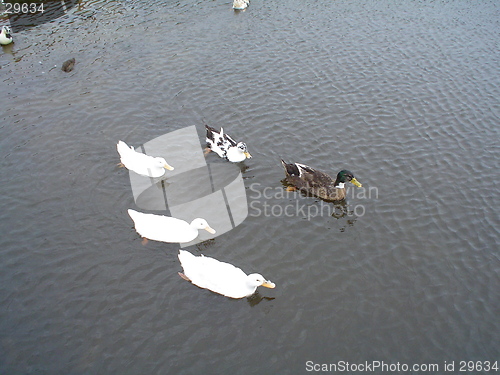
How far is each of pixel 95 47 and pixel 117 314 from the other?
14640mm

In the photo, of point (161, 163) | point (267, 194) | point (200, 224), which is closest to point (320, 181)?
point (267, 194)

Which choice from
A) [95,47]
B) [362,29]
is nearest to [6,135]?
[95,47]

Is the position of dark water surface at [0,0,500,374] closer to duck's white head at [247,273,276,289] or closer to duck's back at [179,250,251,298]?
duck's back at [179,250,251,298]

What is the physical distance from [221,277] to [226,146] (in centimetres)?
521

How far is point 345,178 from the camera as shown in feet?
39.8

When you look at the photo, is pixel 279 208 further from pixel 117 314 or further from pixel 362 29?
pixel 362 29

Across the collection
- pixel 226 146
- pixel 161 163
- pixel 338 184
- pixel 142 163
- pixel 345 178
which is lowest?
pixel 338 184

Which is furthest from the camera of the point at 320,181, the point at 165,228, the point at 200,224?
the point at 320,181

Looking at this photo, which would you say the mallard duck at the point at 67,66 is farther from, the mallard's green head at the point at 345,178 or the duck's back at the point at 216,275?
the mallard's green head at the point at 345,178

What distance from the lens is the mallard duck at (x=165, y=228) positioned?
10.6 m

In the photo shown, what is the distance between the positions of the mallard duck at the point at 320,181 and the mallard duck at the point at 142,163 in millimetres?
3878

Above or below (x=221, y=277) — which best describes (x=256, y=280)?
below

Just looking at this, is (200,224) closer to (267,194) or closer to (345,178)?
(267,194)

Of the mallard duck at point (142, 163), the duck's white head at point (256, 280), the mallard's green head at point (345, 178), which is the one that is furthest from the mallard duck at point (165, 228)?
the mallard's green head at point (345, 178)
